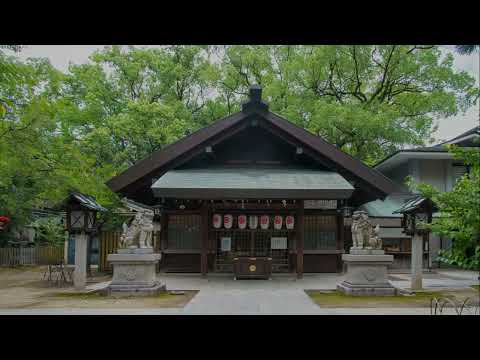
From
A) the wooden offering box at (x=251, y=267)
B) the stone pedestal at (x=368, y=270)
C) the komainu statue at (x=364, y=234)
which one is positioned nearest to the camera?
the stone pedestal at (x=368, y=270)

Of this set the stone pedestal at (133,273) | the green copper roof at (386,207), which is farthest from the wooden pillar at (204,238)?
the green copper roof at (386,207)

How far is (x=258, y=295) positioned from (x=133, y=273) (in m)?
3.41

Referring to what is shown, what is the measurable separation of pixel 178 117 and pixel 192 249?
12.0 meters

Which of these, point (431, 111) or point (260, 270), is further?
point (431, 111)

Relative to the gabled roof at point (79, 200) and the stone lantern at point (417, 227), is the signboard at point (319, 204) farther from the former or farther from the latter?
the gabled roof at point (79, 200)

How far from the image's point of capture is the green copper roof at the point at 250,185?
11.2m

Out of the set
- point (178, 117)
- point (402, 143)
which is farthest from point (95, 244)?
point (402, 143)

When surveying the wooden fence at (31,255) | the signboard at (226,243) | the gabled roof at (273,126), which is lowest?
the wooden fence at (31,255)

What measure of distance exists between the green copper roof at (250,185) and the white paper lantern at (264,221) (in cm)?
147

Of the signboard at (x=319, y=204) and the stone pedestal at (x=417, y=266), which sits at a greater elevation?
the signboard at (x=319, y=204)

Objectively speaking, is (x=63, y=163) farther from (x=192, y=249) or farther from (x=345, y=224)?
(x=345, y=224)

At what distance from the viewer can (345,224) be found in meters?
14.5

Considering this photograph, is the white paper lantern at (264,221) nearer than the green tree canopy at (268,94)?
Yes

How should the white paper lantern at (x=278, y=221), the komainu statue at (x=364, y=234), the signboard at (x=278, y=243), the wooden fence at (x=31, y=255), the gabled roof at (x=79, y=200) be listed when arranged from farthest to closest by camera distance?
the wooden fence at (x=31, y=255)
the signboard at (x=278, y=243)
the white paper lantern at (x=278, y=221)
the gabled roof at (x=79, y=200)
the komainu statue at (x=364, y=234)
